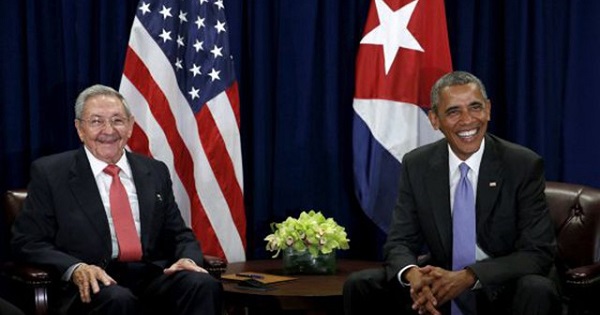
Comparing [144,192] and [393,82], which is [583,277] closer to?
[393,82]

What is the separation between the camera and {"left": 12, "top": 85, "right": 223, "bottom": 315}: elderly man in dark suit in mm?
3891

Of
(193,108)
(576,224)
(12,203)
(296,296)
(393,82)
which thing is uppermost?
(393,82)

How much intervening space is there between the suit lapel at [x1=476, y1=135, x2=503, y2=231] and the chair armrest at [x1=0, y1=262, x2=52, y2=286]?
179cm

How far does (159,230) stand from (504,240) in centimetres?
157

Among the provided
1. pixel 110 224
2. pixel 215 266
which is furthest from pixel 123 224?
pixel 215 266

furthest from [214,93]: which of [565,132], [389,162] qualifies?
[565,132]

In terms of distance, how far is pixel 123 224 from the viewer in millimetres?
4172

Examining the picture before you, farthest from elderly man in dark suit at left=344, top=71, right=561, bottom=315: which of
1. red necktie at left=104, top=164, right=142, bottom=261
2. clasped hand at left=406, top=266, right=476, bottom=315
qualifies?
red necktie at left=104, top=164, right=142, bottom=261

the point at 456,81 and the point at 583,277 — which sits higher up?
the point at 456,81

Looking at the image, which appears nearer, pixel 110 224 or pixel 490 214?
pixel 490 214

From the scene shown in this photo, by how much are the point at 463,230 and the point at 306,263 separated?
3.08ft

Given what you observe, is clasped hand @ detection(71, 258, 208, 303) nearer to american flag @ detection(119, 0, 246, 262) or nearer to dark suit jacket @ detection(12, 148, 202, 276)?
dark suit jacket @ detection(12, 148, 202, 276)

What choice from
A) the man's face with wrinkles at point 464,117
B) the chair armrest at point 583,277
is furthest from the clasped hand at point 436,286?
the man's face with wrinkles at point 464,117

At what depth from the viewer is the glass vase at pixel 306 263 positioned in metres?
4.49
